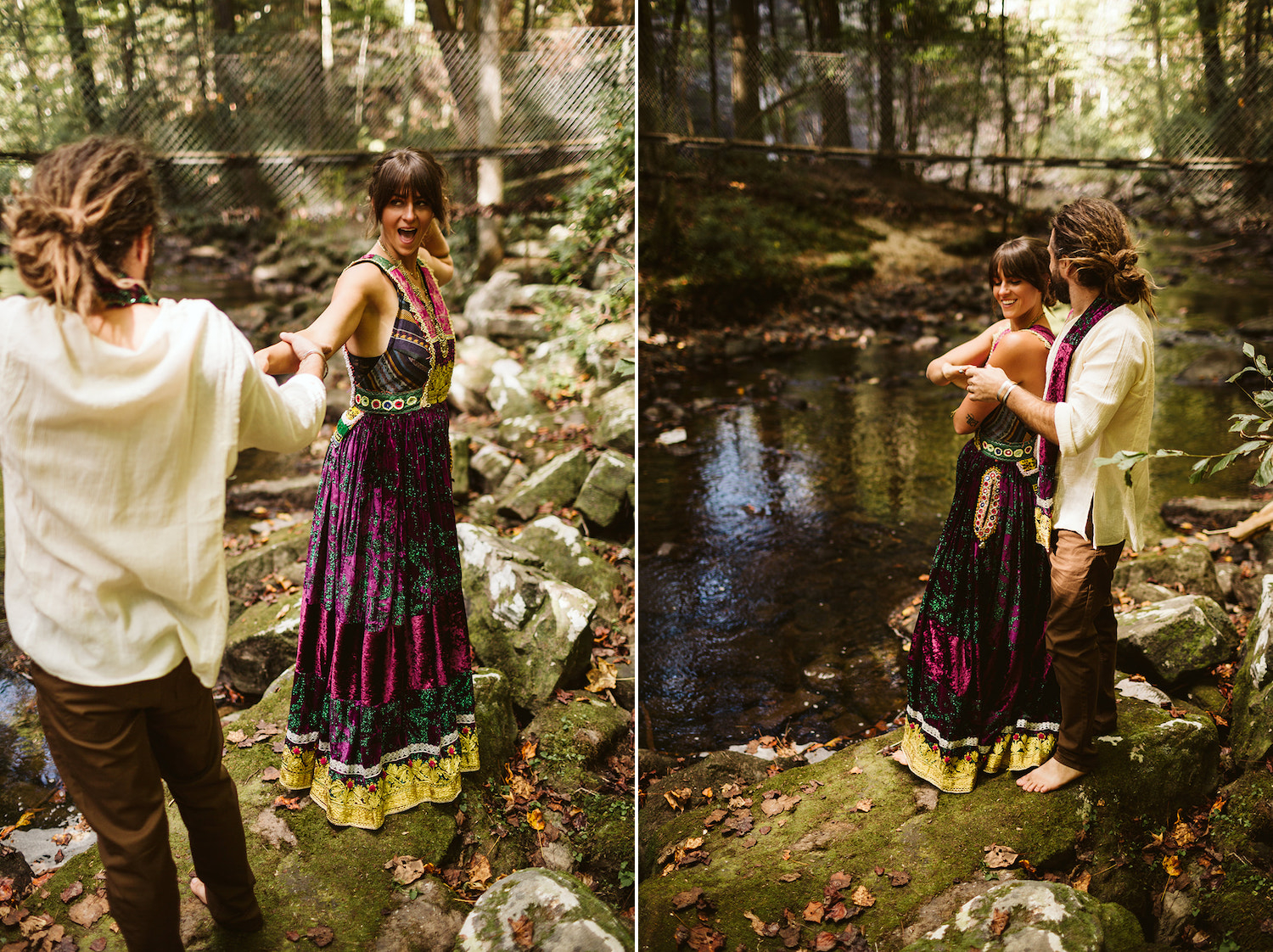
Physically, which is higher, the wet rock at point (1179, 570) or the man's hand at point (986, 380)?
the man's hand at point (986, 380)

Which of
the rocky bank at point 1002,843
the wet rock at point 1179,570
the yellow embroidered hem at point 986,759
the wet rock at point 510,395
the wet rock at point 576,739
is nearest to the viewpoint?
the rocky bank at point 1002,843

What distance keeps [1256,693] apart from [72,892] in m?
3.75

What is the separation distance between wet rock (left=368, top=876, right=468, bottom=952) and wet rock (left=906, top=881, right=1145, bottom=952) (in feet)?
3.95

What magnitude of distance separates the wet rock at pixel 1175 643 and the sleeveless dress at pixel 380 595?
9.11 ft

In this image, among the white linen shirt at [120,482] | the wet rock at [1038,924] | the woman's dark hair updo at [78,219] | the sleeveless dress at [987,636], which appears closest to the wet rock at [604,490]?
the sleeveless dress at [987,636]

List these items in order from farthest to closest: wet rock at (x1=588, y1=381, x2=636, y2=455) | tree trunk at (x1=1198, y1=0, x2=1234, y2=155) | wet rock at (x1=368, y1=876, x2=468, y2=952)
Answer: tree trunk at (x1=1198, y1=0, x2=1234, y2=155) < wet rock at (x1=588, y1=381, x2=636, y2=455) < wet rock at (x1=368, y1=876, x2=468, y2=952)

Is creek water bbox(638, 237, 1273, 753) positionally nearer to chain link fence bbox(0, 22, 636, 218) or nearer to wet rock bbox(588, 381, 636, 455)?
wet rock bbox(588, 381, 636, 455)

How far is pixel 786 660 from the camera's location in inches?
177

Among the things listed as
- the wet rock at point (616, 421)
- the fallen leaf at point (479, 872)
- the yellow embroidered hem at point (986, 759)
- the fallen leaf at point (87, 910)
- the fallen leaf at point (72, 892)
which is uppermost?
the wet rock at point (616, 421)

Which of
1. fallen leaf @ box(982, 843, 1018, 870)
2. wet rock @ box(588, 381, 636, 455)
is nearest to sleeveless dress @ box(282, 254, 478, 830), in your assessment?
fallen leaf @ box(982, 843, 1018, 870)

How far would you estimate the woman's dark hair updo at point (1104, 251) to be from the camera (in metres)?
2.46

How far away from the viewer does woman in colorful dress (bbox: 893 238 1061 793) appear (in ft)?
9.35

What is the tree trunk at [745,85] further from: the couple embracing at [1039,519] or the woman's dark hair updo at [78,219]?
the woman's dark hair updo at [78,219]

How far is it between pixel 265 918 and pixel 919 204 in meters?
11.7
